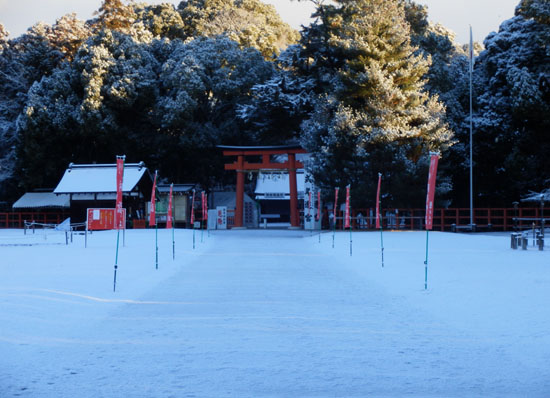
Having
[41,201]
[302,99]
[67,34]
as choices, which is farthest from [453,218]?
[67,34]

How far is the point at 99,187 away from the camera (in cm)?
4166

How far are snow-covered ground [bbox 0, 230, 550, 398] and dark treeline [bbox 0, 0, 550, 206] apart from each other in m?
24.1

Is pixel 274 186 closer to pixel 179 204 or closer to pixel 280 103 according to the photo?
pixel 280 103

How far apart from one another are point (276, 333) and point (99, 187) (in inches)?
1442

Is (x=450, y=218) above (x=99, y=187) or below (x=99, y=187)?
below

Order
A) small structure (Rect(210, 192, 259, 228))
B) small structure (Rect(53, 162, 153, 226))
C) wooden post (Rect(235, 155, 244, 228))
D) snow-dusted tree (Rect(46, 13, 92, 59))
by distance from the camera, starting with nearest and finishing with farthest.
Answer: small structure (Rect(53, 162, 153, 226))
wooden post (Rect(235, 155, 244, 228))
small structure (Rect(210, 192, 259, 228))
snow-dusted tree (Rect(46, 13, 92, 59))

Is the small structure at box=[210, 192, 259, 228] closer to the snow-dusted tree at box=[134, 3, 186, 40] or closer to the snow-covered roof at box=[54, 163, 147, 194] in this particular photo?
the snow-covered roof at box=[54, 163, 147, 194]

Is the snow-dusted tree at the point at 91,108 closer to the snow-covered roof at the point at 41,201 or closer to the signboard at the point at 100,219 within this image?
the snow-covered roof at the point at 41,201

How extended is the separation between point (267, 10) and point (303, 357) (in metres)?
65.6

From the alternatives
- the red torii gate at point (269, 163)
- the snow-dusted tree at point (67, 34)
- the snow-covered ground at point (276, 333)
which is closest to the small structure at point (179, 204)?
the red torii gate at point (269, 163)

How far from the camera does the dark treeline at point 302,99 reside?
36.7 meters

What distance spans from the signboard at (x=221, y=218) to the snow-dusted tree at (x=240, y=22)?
49.2 feet

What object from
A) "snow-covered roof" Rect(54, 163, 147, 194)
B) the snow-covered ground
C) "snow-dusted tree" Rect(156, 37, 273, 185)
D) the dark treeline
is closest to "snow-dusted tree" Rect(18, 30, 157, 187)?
the dark treeline

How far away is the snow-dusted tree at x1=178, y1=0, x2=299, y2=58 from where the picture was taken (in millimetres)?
54906
